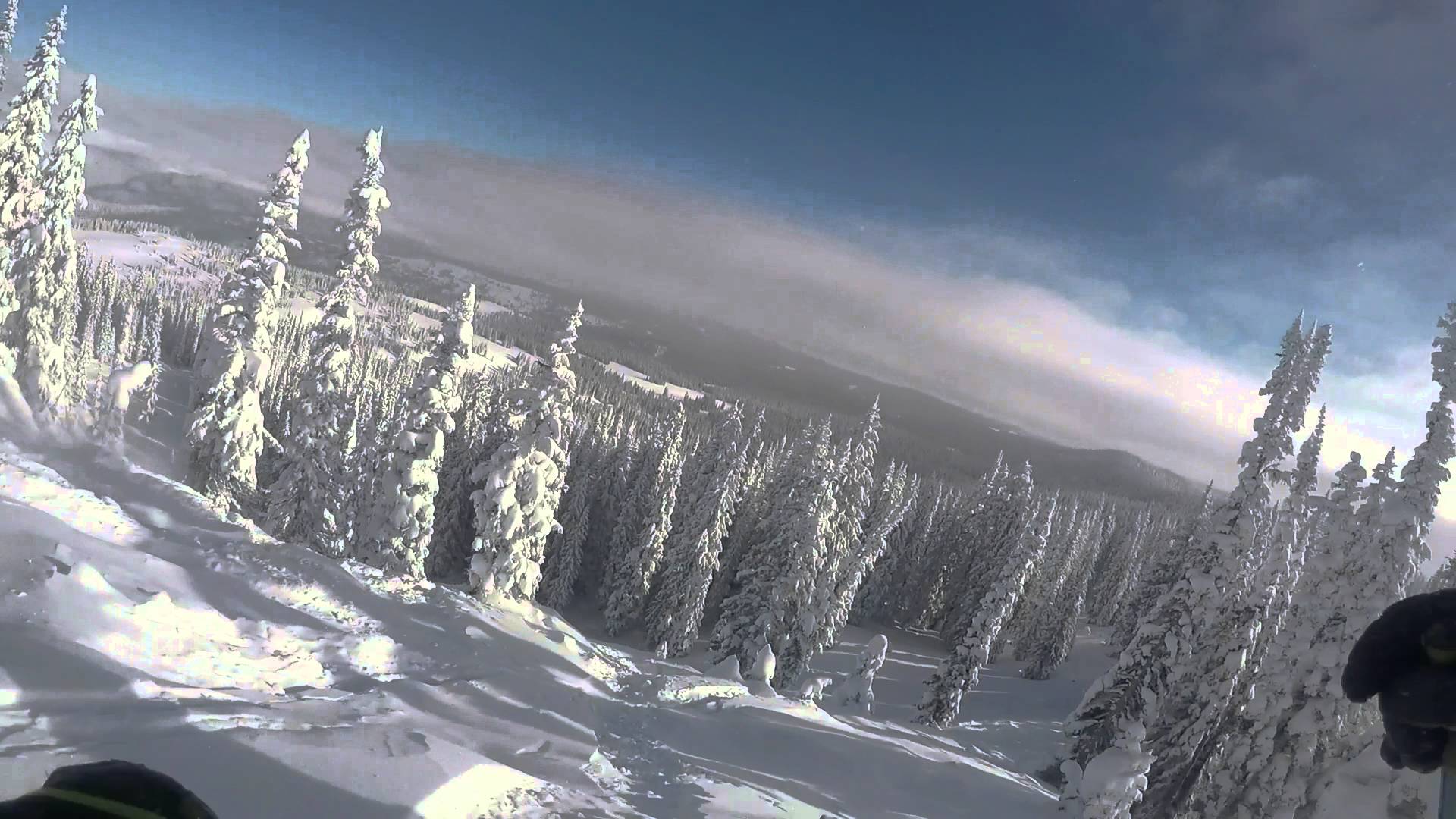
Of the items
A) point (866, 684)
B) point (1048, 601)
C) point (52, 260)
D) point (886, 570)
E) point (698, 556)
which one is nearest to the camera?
point (52, 260)

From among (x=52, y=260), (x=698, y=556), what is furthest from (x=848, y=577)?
(x=52, y=260)

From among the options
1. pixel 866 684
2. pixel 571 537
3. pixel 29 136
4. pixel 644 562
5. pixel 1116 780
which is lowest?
pixel 571 537

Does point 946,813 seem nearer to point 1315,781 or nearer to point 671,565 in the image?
point 1315,781

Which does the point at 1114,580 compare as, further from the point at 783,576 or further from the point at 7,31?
the point at 7,31

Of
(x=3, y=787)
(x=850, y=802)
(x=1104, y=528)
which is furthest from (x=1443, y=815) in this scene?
(x=1104, y=528)

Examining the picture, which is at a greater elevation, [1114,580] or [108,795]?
[108,795]
